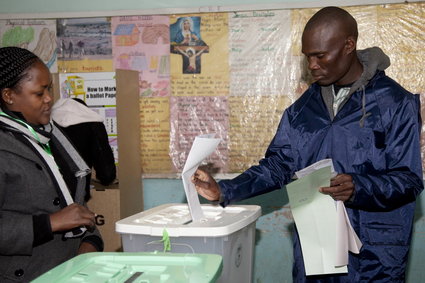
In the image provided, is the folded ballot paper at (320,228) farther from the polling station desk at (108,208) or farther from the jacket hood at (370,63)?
the polling station desk at (108,208)

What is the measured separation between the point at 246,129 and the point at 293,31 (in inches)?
22.3

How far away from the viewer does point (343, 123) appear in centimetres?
160

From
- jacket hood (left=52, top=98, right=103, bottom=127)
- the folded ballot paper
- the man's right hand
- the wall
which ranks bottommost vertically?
the folded ballot paper

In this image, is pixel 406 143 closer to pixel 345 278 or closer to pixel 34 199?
pixel 345 278

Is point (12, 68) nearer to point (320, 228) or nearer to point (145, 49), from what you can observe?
point (320, 228)

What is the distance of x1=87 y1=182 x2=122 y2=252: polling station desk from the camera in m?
2.52

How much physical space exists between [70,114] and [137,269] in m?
1.45

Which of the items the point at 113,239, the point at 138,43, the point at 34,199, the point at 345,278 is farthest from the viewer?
the point at 138,43

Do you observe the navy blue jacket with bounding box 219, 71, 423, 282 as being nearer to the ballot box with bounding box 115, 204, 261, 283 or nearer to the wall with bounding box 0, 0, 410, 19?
the ballot box with bounding box 115, 204, 261, 283

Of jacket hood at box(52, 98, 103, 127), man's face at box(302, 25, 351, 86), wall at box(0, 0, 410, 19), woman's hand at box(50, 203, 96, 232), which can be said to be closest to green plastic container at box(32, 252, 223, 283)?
woman's hand at box(50, 203, 96, 232)

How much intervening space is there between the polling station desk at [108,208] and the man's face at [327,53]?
51.1 inches

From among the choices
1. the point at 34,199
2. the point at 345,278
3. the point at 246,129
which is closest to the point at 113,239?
the point at 246,129

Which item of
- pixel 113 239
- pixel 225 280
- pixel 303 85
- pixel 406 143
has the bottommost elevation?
pixel 113 239

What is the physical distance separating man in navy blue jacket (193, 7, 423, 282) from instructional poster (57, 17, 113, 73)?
141 centimetres
